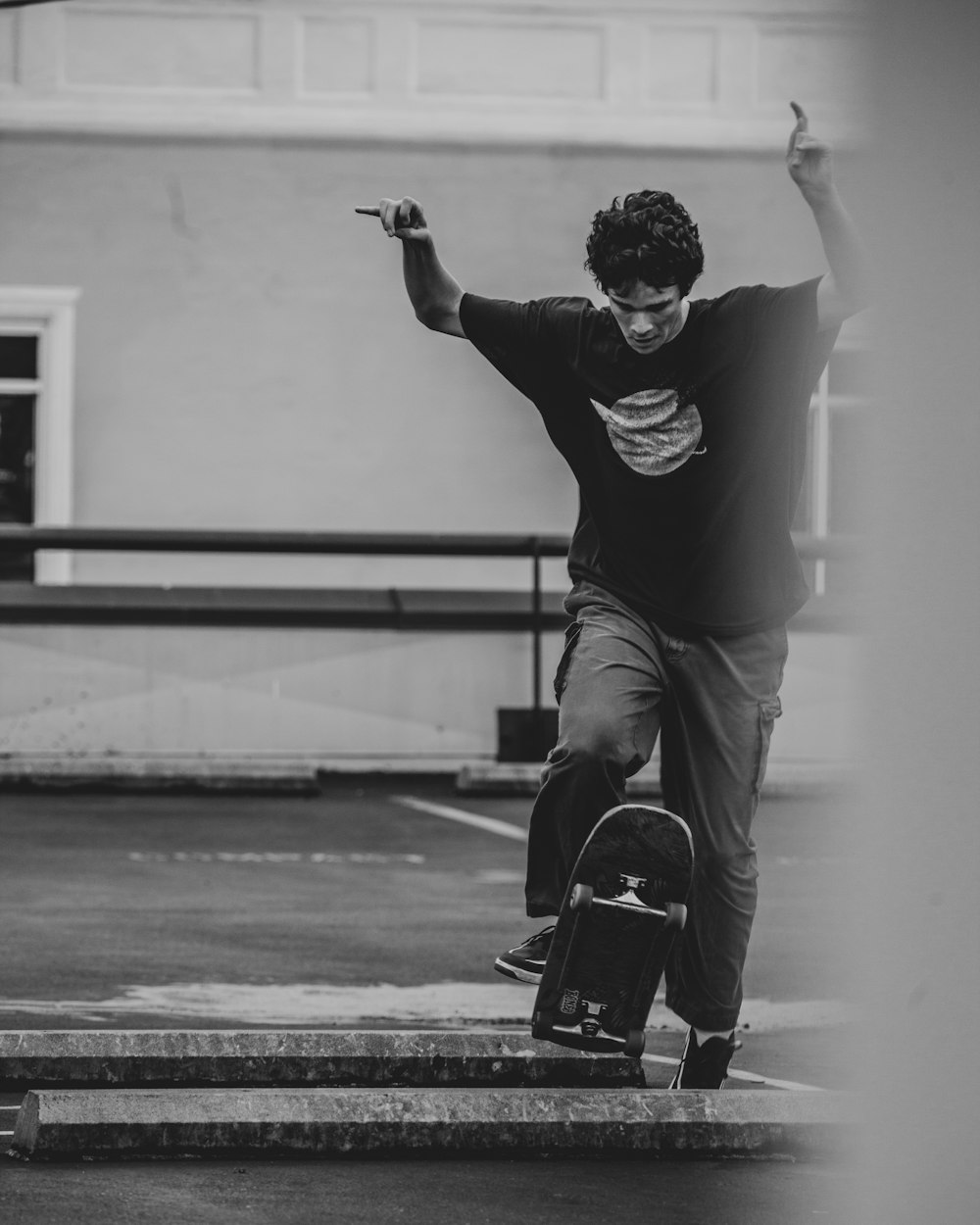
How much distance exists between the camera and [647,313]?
163 inches

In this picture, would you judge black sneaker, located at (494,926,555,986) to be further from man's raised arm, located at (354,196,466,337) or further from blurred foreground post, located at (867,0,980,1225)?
blurred foreground post, located at (867,0,980,1225)

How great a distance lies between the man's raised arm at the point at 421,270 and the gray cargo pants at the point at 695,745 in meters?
0.63

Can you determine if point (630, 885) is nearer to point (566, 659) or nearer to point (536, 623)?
point (566, 659)

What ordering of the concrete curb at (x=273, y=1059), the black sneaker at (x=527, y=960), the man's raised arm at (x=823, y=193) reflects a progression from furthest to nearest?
the concrete curb at (x=273, y=1059), the black sneaker at (x=527, y=960), the man's raised arm at (x=823, y=193)

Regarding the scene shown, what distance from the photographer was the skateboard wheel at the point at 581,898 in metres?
3.79

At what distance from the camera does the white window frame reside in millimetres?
14375

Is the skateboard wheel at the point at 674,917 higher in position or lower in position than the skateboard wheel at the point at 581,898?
lower

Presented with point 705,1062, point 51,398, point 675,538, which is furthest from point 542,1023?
point 51,398

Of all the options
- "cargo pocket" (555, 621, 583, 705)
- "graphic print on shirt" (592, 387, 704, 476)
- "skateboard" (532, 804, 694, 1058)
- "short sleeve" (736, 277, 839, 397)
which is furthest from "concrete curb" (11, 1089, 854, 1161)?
"short sleeve" (736, 277, 839, 397)

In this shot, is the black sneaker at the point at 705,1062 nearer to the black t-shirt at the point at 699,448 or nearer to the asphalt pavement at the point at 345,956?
the asphalt pavement at the point at 345,956

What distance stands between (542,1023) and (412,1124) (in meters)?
0.31

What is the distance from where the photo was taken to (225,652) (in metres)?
14.3

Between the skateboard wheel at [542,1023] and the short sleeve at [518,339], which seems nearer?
the skateboard wheel at [542,1023]

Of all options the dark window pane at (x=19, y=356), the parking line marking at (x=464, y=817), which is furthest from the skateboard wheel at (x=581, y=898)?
the dark window pane at (x=19, y=356)
